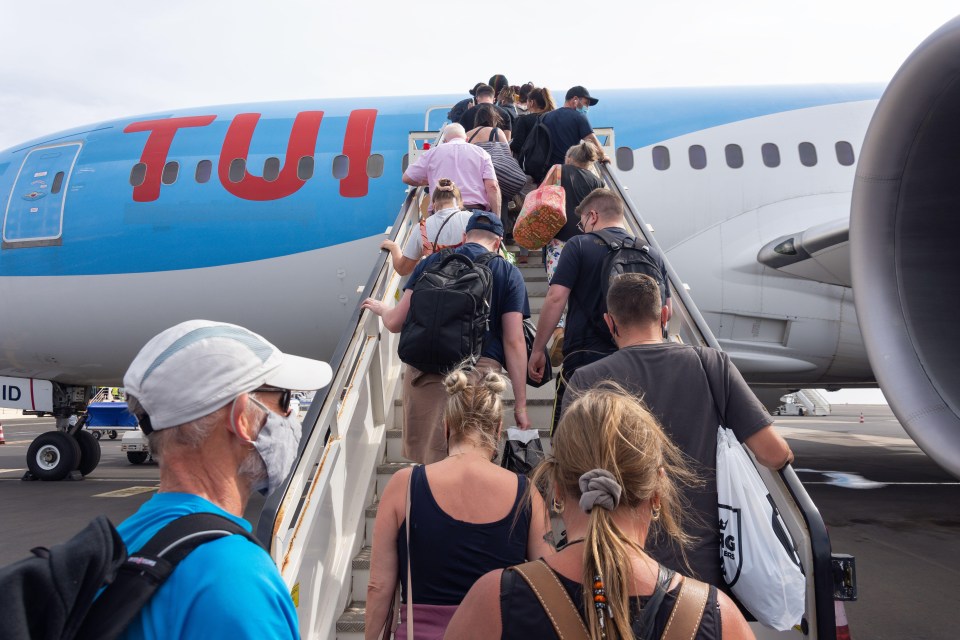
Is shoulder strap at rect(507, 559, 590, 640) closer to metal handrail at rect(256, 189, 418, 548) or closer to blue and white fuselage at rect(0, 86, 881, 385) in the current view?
metal handrail at rect(256, 189, 418, 548)

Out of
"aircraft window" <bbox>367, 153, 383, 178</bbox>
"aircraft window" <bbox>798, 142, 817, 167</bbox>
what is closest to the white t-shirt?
"aircraft window" <bbox>367, 153, 383, 178</bbox>

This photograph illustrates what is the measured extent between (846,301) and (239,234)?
6.03 m

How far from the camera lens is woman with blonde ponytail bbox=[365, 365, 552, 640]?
78.9 inches

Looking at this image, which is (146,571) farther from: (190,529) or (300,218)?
(300,218)

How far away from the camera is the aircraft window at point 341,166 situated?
296 inches

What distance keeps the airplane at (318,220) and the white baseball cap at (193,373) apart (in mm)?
6007

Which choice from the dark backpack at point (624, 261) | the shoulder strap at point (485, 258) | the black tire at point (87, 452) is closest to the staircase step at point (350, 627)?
the shoulder strap at point (485, 258)

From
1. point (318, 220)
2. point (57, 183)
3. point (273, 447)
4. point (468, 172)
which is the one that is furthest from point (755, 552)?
point (57, 183)

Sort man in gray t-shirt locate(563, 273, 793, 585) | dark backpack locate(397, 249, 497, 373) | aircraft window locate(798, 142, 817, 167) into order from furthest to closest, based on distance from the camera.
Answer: aircraft window locate(798, 142, 817, 167) → dark backpack locate(397, 249, 497, 373) → man in gray t-shirt locate(563, 273, 793, 585)

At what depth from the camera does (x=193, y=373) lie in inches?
47.5

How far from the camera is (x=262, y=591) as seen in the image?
104 cm

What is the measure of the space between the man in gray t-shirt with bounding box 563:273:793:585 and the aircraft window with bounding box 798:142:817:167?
6.44 meters

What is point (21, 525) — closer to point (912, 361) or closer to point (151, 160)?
point (151, 160)

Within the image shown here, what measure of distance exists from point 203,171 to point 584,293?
5728 mm
